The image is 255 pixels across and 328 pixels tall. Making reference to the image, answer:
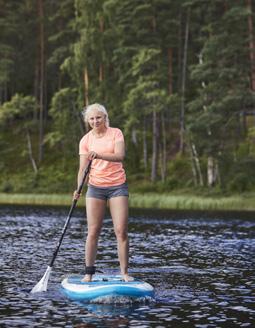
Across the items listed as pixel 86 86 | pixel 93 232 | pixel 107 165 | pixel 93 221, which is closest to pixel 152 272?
pixel 93 232

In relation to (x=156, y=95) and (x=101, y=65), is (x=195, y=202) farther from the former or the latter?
(x=101, y=65)

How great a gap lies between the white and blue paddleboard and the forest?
33777 mm

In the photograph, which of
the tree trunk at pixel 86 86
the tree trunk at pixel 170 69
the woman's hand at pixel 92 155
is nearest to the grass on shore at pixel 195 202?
the tree trunk at pixel 86 86

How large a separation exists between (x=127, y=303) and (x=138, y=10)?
141 ft

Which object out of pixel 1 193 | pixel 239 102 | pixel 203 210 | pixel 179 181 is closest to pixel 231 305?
pixel 203 210

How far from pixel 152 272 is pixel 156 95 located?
3551 centimetres

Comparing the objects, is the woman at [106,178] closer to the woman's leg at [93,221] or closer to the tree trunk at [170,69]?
the woman's leg at [93,221]

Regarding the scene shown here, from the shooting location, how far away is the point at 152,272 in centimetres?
1661

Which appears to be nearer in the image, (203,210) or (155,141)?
(203,210)

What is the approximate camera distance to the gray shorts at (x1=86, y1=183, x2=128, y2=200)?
1340cm

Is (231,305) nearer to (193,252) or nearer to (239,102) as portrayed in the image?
(193,252)

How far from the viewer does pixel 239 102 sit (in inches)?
1879

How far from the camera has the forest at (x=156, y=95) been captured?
48.1 meters

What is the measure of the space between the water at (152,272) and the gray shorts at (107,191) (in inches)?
69.3
